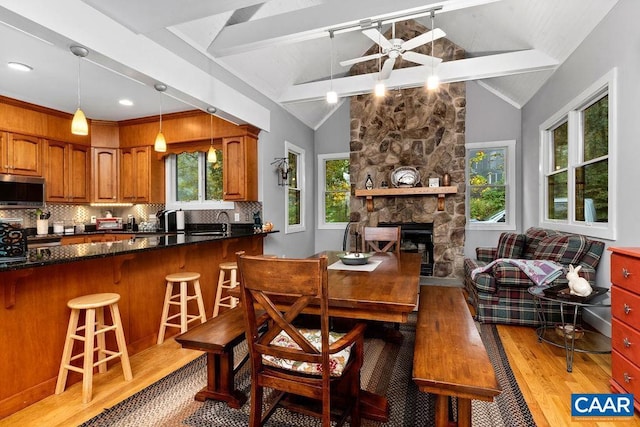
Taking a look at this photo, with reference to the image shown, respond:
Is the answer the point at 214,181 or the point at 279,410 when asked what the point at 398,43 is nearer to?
the point at 279,410

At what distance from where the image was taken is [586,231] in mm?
3492

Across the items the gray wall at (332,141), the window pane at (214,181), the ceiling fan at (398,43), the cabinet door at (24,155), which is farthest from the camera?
the gray wall at (332,141)

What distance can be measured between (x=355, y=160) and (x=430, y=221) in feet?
5.61

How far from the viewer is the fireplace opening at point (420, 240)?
5.71 meters

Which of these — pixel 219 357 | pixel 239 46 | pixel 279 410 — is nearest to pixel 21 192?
pixel 239 46

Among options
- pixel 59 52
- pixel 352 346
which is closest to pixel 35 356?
pixel 352 346

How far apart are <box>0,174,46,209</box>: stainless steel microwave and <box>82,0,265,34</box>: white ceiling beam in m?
3.06

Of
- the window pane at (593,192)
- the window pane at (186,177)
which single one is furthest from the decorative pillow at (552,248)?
the window pane at (186,177)

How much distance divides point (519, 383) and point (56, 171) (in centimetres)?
605

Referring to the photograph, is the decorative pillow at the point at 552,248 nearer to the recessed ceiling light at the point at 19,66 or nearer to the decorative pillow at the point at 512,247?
the decorative pillow at the point at 512,247

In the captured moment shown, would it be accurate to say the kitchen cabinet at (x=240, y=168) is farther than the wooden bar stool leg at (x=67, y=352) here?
Yes

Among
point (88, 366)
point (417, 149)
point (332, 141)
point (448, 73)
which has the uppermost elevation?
point (448, 73)

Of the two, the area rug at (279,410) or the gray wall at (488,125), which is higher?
the gray wall at (488,125)

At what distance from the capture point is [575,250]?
3.29 metres
